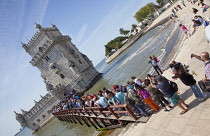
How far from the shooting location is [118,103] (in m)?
9.14

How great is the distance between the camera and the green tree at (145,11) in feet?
291

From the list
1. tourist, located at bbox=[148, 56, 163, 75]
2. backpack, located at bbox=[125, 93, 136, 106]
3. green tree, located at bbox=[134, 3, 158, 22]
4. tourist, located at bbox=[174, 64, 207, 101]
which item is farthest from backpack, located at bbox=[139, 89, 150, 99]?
green tree, located at bbox=[134, 3, 158, 22]

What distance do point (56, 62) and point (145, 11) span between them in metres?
68.8

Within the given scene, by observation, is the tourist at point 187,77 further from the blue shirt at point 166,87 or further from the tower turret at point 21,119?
the tower turret at point 21,119

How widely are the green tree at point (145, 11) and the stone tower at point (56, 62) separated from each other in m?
60.8

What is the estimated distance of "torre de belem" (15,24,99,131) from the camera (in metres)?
41.9

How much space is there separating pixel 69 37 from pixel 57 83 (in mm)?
15538

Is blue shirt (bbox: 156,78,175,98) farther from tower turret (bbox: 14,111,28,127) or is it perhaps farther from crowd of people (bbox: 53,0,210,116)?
tower turret (bbox: 14,111,28,127)

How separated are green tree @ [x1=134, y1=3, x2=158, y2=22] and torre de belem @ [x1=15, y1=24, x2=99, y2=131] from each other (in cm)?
6037

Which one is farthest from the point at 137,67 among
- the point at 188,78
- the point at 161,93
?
the point at 188,78

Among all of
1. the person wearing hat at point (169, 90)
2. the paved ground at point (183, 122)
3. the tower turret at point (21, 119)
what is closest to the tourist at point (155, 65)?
the paved ground at point (183, 122)

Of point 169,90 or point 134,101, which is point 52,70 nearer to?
point 134,101

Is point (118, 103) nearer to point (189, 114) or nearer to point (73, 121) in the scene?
point (189, 114)

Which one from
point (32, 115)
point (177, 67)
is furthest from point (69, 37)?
point (177, 67)
